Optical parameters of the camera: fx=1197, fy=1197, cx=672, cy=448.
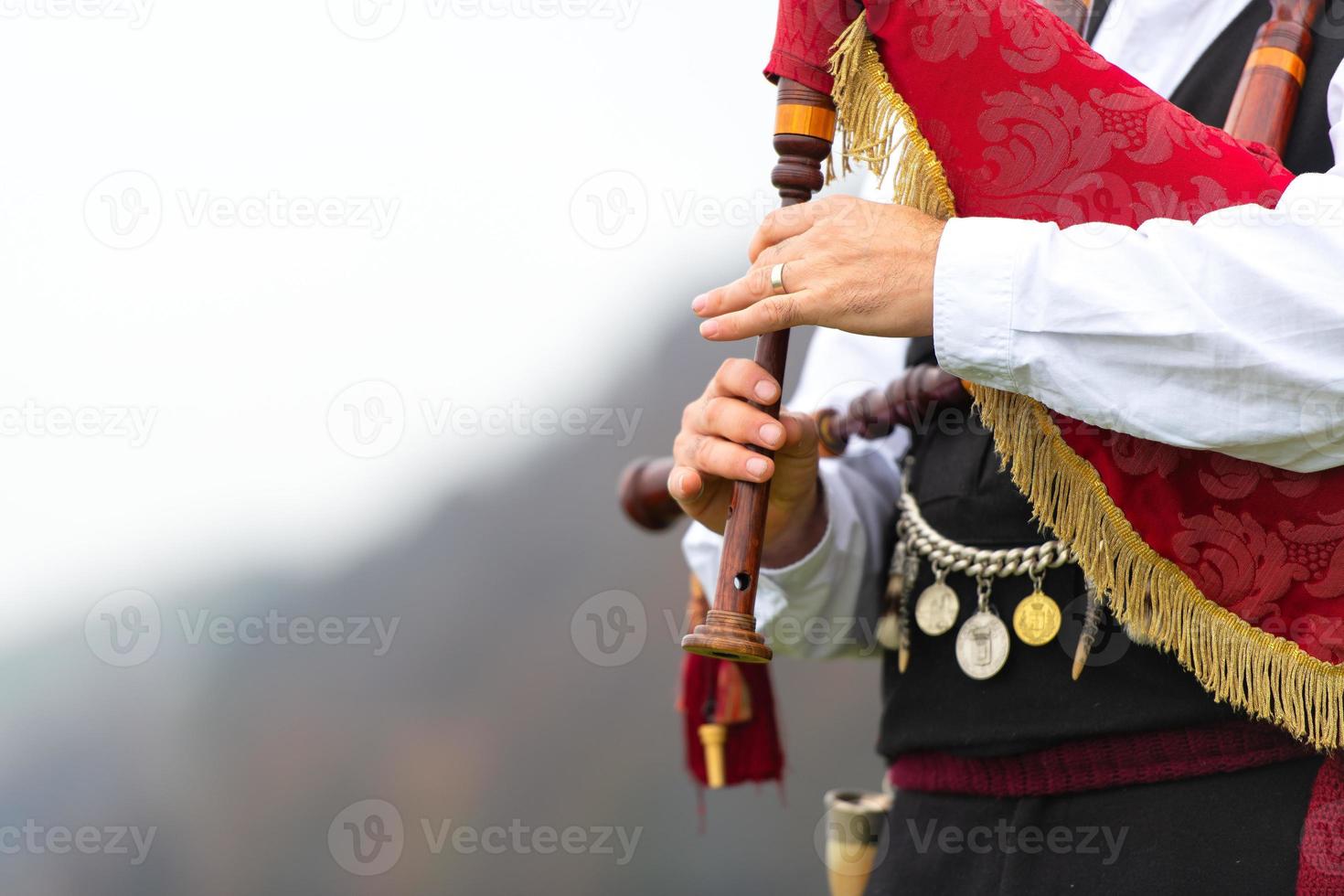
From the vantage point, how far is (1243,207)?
94 cm

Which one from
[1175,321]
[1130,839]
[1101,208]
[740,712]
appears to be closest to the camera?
[1175,321]

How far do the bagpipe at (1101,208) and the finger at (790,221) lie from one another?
67 millimetres

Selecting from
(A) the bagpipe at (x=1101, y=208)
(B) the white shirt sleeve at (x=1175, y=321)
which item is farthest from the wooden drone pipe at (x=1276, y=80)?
(B) the white shirt sleeve at (x=1175, y=321)

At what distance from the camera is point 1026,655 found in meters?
1.24

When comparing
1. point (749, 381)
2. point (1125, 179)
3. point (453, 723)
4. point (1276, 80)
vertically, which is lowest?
point (453, 723)

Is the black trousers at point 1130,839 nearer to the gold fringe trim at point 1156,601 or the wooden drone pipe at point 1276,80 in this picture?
the gold fringe trim at point 1156,601

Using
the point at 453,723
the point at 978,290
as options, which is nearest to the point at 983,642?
the point at 978,290

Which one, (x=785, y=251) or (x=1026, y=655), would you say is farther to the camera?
(x=1026, y=655)

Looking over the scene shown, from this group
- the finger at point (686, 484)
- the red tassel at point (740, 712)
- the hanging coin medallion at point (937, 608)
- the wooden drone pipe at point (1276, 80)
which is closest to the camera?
the wooden drone pipe at point (1276, 80)

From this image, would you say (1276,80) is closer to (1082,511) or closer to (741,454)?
(1082,511)

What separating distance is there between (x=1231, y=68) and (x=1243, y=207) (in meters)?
0.36

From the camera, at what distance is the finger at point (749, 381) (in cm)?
115

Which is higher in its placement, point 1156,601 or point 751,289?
point 751,289

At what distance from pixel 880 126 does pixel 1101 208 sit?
0.20 m
